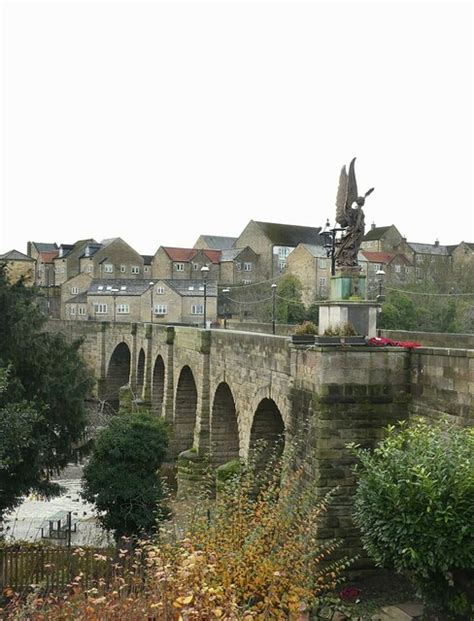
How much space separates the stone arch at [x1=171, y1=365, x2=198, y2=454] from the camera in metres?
31.9

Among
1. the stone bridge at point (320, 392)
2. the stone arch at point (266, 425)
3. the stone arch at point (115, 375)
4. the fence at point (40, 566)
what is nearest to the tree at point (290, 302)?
the stone arch at point (115, 375)

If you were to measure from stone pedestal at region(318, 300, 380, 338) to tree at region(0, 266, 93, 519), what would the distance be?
800 cm

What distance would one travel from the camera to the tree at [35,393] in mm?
17562

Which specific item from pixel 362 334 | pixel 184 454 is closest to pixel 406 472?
pixel 362 334

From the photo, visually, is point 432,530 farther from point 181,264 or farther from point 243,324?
point 181,264

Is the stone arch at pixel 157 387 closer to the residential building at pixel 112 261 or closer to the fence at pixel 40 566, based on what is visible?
the fence at pixel 40 566

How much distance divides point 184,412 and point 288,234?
55.6 metres

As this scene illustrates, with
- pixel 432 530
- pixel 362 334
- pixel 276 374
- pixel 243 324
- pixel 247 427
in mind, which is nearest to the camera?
pixel 432 530

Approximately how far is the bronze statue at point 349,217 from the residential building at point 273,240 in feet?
220

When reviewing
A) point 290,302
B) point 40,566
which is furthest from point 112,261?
point 40,566

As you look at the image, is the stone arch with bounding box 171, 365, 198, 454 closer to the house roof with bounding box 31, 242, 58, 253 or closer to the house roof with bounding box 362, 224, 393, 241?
the house roof with bounding box 362, 224, 393, 241

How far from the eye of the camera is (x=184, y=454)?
25938 mm

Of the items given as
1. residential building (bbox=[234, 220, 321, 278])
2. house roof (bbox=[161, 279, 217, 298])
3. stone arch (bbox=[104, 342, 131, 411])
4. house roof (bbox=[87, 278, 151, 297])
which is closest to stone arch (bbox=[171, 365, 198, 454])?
stone arch (bbox=[104, 342, 131, 411])

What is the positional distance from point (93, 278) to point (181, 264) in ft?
37.0
